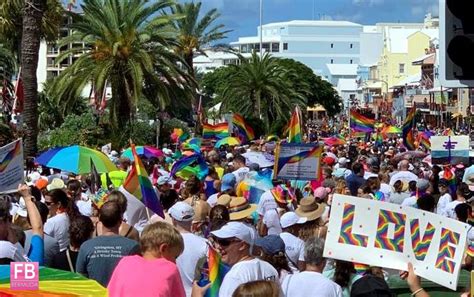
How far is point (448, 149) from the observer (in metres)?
21.5

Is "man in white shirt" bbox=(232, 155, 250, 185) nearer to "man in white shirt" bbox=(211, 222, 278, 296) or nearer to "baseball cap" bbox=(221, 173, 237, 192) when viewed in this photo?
"baseball cap" bbox=(221, 173, 237, 192)

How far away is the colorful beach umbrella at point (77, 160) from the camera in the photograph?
1366 cm

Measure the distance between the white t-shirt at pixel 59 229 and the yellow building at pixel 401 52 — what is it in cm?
11891

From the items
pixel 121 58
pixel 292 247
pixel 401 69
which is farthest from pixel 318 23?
pixel 292 247

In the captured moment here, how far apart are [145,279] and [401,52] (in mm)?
125375

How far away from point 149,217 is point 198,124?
35017mm

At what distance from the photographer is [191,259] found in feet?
23.8

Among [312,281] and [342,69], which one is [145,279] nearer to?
[312,281]

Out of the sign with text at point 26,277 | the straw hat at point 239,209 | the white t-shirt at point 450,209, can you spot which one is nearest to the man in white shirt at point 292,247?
the straw hat at point 239,209

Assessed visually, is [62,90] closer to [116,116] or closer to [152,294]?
[116,116]

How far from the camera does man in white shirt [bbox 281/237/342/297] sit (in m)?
6.00

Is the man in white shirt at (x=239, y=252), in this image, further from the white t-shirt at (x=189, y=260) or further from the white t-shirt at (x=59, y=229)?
the white t-shirt at (x=59, y=229)

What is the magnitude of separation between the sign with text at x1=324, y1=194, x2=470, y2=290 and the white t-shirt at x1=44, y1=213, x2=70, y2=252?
3.35 meters

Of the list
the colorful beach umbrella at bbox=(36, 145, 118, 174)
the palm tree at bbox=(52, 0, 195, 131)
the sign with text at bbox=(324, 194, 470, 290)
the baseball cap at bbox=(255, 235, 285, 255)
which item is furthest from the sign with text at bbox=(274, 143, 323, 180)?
the palm tree at bbox=(52, 0, 195, 131)
